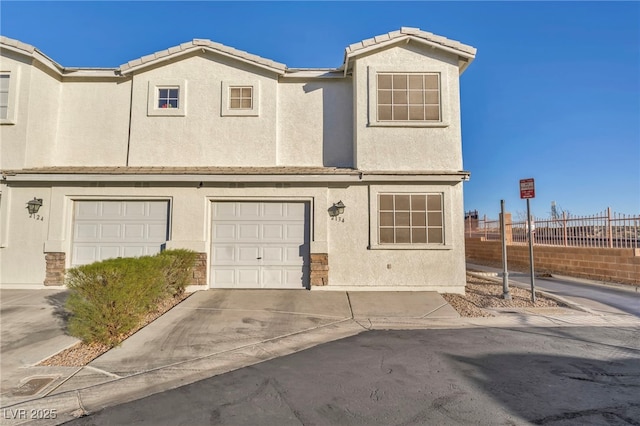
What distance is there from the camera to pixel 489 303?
812cm

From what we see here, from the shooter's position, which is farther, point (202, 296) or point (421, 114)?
point (421, 114)

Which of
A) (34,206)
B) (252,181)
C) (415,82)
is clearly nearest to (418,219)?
(415,82)

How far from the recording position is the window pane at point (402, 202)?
9.64 metres

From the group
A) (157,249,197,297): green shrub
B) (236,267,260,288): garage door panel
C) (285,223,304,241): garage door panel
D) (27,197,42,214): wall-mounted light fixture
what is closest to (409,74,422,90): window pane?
(285,223,304,241): garage door panel

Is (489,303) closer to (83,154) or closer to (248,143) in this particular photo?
(248,143)

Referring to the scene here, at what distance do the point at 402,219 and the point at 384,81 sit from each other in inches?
157

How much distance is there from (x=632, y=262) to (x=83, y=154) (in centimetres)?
1720

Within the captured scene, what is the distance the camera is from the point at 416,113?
9844 mm

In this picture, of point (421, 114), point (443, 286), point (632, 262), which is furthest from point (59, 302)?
point (632, 262)

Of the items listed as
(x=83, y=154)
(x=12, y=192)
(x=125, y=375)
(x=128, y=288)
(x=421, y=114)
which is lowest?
(x=125, y=375)

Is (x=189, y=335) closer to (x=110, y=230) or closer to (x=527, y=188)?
(x=110, y=230)

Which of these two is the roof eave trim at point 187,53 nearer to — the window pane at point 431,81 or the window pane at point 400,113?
the window pane at point 400,113

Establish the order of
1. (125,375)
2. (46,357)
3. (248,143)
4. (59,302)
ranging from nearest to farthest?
(125,375)
(46,357)
(59,302)
(248,143)

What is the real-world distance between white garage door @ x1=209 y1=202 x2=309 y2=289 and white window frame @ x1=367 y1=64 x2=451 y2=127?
3203 mm
